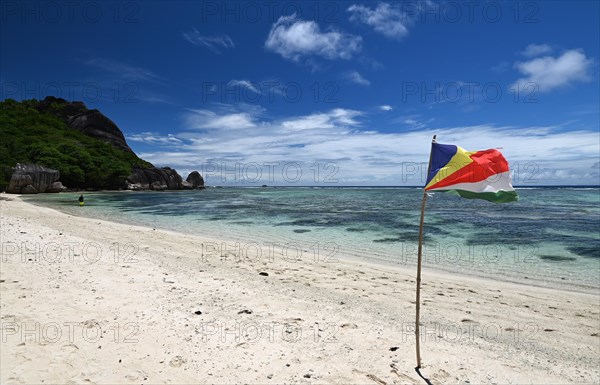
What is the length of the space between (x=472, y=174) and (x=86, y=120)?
17049cm

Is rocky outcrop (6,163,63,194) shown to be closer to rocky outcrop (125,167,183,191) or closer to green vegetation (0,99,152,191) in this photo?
green vegetation (0,99,152,191)

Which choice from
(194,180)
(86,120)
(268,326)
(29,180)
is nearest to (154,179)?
(194,180)

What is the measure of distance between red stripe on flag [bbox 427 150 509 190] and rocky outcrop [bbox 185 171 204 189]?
141727 millimetres

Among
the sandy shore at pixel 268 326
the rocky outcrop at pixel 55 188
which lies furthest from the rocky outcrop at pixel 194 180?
the sandy shore at pixel 268 326

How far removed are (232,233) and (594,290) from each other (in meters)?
17.9

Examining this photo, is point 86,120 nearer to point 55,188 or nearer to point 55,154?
point 55,154

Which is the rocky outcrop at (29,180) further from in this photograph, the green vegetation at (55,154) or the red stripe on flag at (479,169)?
the red stripe on flag at (479,169)

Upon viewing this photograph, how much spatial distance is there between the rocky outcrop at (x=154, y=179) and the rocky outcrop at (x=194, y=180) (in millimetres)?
10687

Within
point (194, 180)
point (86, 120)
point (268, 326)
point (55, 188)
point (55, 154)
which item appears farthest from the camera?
point (194, 180)

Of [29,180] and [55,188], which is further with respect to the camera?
[55,188]

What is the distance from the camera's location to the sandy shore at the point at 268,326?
4.61m

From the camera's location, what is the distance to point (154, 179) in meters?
112

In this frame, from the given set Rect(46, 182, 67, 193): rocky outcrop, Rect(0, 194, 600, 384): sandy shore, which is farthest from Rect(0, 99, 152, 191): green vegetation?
Rect(0, 194, 600, 384): sandy shore

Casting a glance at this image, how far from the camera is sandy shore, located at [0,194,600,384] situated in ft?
15.1
